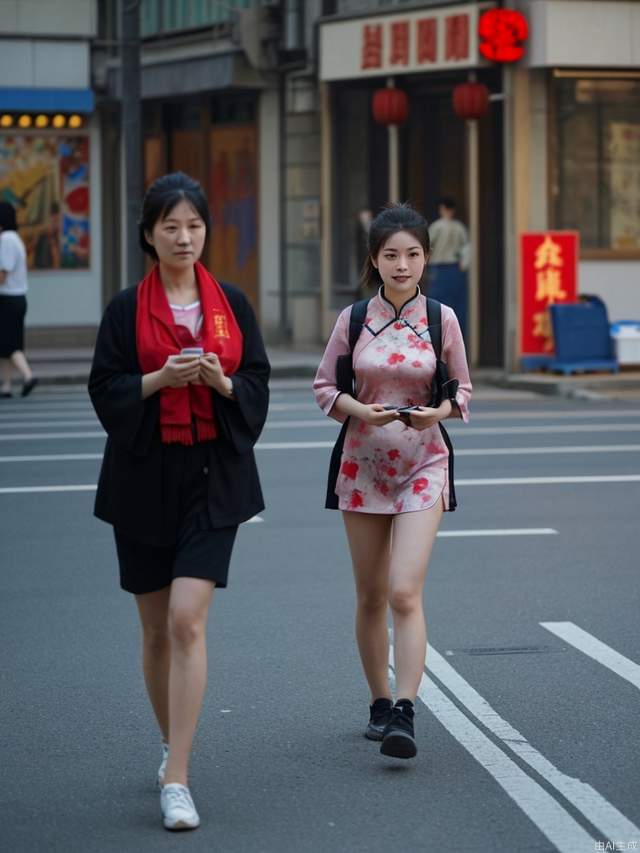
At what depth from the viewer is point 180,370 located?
516 cm

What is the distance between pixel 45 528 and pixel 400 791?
18.5 ft

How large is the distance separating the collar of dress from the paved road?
1.48 meters

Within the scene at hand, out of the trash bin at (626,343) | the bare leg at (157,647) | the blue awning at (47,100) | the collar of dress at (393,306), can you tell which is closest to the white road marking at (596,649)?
the collar of dress at (393,306)

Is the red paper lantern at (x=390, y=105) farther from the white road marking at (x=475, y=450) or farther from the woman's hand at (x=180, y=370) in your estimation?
the woman's hand at (x=180, y=370)

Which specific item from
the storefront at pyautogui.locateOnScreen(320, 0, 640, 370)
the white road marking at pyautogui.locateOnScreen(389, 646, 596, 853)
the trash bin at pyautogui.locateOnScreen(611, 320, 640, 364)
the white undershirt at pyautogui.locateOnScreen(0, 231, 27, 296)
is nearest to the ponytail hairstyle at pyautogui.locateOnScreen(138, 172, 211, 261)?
the white road marking at pyautogui.locateOnScreen(389, 646, 596, 853)

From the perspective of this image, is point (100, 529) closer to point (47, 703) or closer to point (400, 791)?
point (47, 703)

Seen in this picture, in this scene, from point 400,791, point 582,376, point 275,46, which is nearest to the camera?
point 400,791

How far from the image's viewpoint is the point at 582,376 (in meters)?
20.6

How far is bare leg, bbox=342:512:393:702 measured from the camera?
242 inches

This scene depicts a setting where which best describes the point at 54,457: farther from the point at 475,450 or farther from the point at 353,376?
the point at 353,376

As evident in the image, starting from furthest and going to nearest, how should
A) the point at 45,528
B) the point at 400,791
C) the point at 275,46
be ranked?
the point at 275,46, the point at 45,528, the point at 400,791

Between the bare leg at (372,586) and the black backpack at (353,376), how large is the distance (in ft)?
0.42

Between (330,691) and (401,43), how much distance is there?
16.8m

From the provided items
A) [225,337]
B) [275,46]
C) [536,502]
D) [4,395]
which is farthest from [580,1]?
[225,337]
